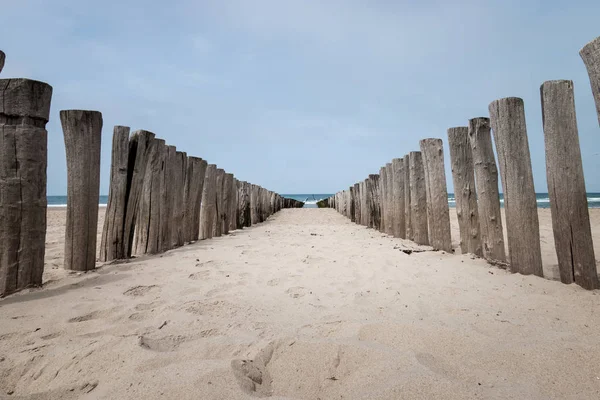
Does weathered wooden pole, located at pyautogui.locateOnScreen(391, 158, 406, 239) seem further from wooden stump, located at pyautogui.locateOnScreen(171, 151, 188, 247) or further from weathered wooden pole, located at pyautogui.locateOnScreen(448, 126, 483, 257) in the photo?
wooden stump, located at pyautogui.locateOnScreen(171, 151, 188, 247)

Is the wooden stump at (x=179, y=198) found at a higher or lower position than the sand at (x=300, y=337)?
higher

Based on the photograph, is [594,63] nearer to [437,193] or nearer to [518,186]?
[518,186]

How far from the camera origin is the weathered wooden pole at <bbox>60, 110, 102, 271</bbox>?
315 cm

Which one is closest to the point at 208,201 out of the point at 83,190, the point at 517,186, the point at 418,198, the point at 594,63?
the point at 83,190

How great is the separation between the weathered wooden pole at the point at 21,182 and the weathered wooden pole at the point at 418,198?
4.62 m

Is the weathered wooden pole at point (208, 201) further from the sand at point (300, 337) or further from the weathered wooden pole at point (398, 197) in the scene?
the weathered wooden pole at point (398, 197)

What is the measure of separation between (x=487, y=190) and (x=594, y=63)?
1.55 metres

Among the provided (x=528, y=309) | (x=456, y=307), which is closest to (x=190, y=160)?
(x=456, y=307)

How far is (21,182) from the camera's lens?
249 cm

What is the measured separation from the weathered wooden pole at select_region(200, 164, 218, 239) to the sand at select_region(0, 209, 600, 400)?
3098 millimetres

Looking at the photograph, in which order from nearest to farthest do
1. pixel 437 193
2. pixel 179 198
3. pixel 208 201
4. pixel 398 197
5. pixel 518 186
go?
pixel 518 186 → pixel 437 193 → pixel 179 198 → pixel 398 197 → pixel 208 201

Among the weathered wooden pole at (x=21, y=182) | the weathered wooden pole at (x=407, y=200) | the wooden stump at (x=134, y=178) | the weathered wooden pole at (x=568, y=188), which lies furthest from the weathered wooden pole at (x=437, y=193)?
the weathered wooden pole at (x=21, y=182)

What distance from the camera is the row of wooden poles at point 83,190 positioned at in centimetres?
245

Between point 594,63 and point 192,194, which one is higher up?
point 594,63
